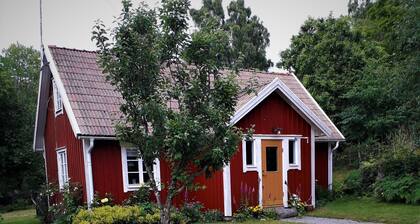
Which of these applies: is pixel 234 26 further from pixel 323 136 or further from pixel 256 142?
pixel 256 142

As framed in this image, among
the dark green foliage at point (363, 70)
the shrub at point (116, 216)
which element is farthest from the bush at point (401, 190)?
the shrub at point (116, 216)

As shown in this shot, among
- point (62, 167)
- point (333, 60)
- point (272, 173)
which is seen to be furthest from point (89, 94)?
point (333, 60)

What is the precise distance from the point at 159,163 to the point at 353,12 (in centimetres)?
3148

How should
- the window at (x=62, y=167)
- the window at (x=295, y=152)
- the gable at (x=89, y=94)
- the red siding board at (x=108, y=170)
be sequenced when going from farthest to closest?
the window at (x=295, y=152)
the window at (x=62, y=167)
the red siding board at (x=108, y=170)
the gable at (x=89, y=94)

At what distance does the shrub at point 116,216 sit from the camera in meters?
8.99

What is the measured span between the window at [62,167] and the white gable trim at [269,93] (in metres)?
5.71

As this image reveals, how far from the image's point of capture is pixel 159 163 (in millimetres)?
11180

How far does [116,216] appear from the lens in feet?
30.0

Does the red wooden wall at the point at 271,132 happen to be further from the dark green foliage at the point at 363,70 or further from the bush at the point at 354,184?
the dark green foliage at the point at 363,70

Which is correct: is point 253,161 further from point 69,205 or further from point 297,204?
point 69,205

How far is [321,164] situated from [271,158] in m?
3.64

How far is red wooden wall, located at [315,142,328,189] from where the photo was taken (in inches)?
584

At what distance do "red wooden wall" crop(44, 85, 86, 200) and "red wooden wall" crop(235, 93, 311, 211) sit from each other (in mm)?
4481

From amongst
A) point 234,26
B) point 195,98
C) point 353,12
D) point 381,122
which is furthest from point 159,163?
point 353,12
